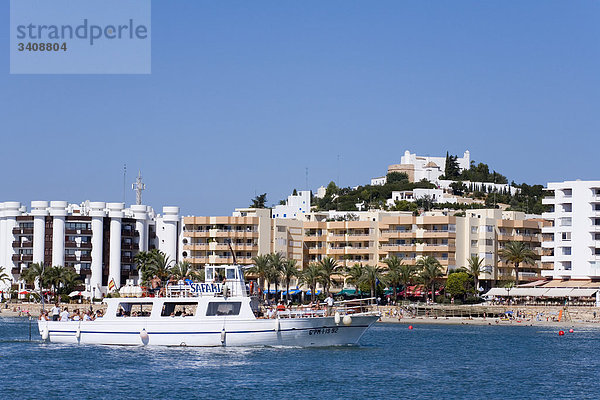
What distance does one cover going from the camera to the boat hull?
61.5 m

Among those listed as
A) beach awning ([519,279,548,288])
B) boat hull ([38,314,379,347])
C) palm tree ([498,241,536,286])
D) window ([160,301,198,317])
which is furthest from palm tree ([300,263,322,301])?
window ([160,301,198,317])

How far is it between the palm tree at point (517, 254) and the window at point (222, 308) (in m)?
80.7

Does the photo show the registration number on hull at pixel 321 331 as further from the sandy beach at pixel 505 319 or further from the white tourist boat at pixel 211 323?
the sandy beach at pixel 505 319

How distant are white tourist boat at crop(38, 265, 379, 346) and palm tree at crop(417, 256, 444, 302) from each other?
2606 inches

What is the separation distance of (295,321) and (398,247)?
80.6 metres

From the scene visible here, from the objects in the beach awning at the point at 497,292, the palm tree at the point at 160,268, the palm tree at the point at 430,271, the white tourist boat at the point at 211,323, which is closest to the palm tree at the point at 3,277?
the palm tree at the point at 160,268

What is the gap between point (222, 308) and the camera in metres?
61.7

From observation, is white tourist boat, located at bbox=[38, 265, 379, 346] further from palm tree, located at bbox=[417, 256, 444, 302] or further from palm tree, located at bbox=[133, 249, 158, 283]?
palm tree, located at bbox=[133, 249, 158, 283]

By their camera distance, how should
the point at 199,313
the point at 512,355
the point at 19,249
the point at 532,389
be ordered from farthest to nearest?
the point at 19,249
the point at 512,355
the point at 199,313
the point at 532,389

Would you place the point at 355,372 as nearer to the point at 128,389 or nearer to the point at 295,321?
the point at 295,321

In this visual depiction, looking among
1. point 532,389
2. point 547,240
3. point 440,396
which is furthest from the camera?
point 547,240

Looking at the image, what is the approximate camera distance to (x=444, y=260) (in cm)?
13850

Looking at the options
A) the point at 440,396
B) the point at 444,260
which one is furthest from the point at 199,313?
the point at 444,260

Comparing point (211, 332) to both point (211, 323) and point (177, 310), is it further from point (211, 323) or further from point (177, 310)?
point (177, 310)
